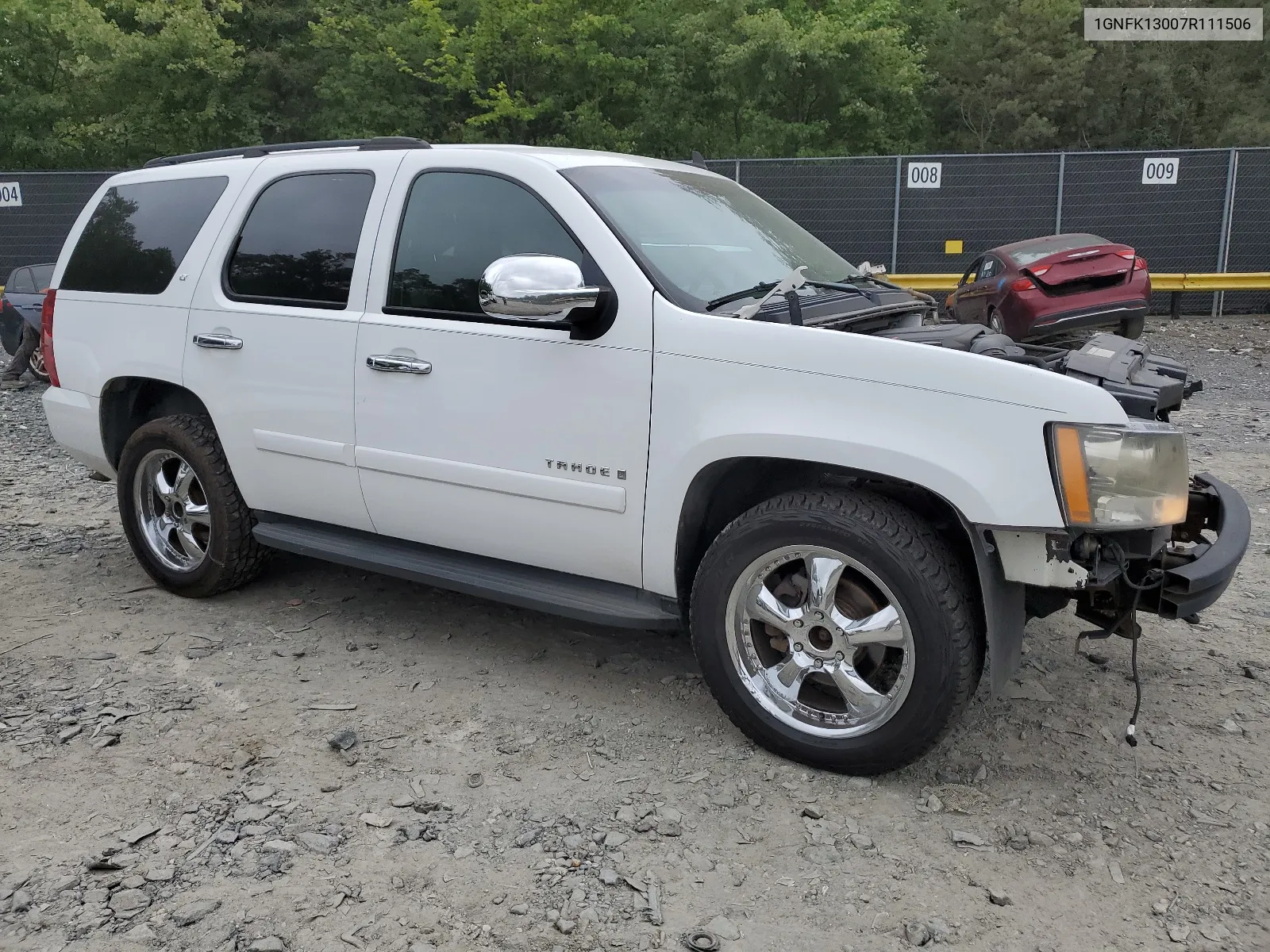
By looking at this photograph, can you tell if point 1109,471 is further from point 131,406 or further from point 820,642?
point 131,406

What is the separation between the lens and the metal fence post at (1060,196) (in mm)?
16188

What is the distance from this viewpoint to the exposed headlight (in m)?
2.94

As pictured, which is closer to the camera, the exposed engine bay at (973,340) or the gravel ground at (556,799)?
the gravel ground at (556,799)

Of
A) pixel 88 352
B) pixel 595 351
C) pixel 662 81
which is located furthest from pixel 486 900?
pixel 662 81

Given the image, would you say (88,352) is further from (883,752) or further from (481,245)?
(883,752)

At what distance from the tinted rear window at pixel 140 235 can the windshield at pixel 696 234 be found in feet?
6.34

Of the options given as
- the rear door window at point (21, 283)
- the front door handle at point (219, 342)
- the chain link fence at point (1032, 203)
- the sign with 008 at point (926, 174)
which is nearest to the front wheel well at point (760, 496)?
the front door handle at point (219, 342)

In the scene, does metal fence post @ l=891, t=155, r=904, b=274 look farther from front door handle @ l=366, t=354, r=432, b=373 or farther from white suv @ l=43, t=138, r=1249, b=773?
front door handle @ l=366, t=354, r=432, b=373

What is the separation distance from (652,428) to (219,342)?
2105 mm

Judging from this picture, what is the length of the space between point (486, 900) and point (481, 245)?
225cm

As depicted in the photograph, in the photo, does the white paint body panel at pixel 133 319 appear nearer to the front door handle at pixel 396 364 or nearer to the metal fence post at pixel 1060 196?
the front door handle at pixel 396 364

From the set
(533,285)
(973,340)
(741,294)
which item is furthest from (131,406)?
(973,340)

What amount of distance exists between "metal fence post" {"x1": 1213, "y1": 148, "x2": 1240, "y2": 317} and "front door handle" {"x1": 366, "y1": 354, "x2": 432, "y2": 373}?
15.6 metres

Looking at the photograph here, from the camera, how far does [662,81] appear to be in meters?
24.4
